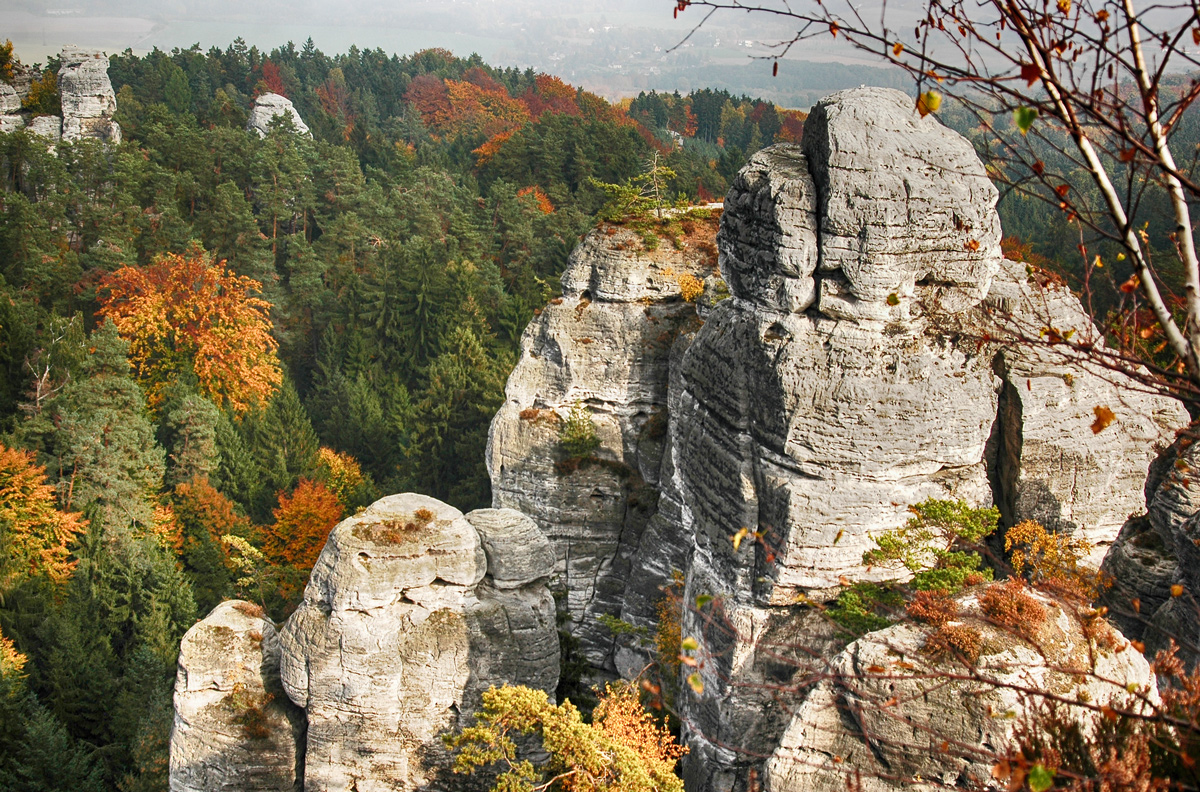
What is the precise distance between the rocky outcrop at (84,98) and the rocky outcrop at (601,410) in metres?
49.5

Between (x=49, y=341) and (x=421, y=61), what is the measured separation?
306 ft

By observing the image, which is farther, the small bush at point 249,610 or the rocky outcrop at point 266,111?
the rocky outcrop at point 266,111

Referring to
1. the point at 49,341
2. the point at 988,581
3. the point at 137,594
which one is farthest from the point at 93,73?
the point at 988,581

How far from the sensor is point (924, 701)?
13.0 metres

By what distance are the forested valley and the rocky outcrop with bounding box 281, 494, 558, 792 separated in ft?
24.4

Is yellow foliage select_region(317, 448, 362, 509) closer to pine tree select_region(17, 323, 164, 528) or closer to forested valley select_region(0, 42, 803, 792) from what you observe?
forested valley select_region(0, 42, 803, 792)

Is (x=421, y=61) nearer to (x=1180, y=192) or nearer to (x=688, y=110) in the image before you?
(x=688, y=110)

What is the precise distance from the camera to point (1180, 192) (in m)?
5.86

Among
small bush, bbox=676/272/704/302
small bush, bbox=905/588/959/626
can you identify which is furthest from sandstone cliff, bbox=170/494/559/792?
small bush, bbox=676/272/704/302

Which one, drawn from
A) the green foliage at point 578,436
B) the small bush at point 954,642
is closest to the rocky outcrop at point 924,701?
the small bush at point 954,642

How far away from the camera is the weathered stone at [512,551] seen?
19.5 metres

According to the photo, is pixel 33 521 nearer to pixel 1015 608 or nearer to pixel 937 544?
pixel 937 544

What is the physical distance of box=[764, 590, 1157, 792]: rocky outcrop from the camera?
41.0ft

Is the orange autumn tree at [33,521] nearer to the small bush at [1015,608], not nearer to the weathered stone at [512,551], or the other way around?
the weathered stone at [512,551]
